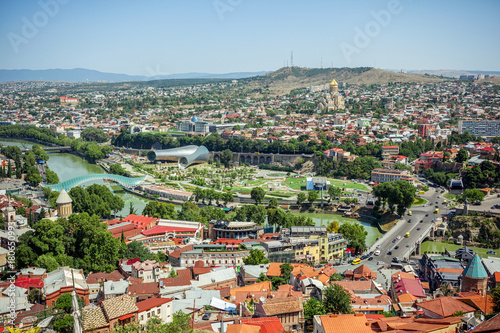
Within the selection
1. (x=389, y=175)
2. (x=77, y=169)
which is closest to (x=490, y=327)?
(x=389, y=175)

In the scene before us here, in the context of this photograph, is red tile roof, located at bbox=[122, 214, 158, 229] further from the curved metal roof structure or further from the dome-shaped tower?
the curved metal roof structure

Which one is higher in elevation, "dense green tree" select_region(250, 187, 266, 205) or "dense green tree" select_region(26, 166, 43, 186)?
"dense green tree" select_region(26, 166, 43, 186)

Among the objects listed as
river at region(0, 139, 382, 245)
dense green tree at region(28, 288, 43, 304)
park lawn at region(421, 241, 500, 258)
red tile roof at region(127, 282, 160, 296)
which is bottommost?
river at region(0, 139, 382, 245)

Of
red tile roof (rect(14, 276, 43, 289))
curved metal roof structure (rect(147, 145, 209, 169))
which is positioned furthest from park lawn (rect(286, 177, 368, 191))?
red tile roof (rect(14, 276, 43, 289))

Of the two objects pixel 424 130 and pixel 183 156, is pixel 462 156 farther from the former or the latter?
pixel 183 156

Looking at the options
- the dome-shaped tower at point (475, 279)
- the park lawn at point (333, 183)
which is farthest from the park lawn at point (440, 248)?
the park lawn at point (333, 183)

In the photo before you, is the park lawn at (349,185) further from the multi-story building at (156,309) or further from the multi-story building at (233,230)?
the multi-story building at (156,309)
